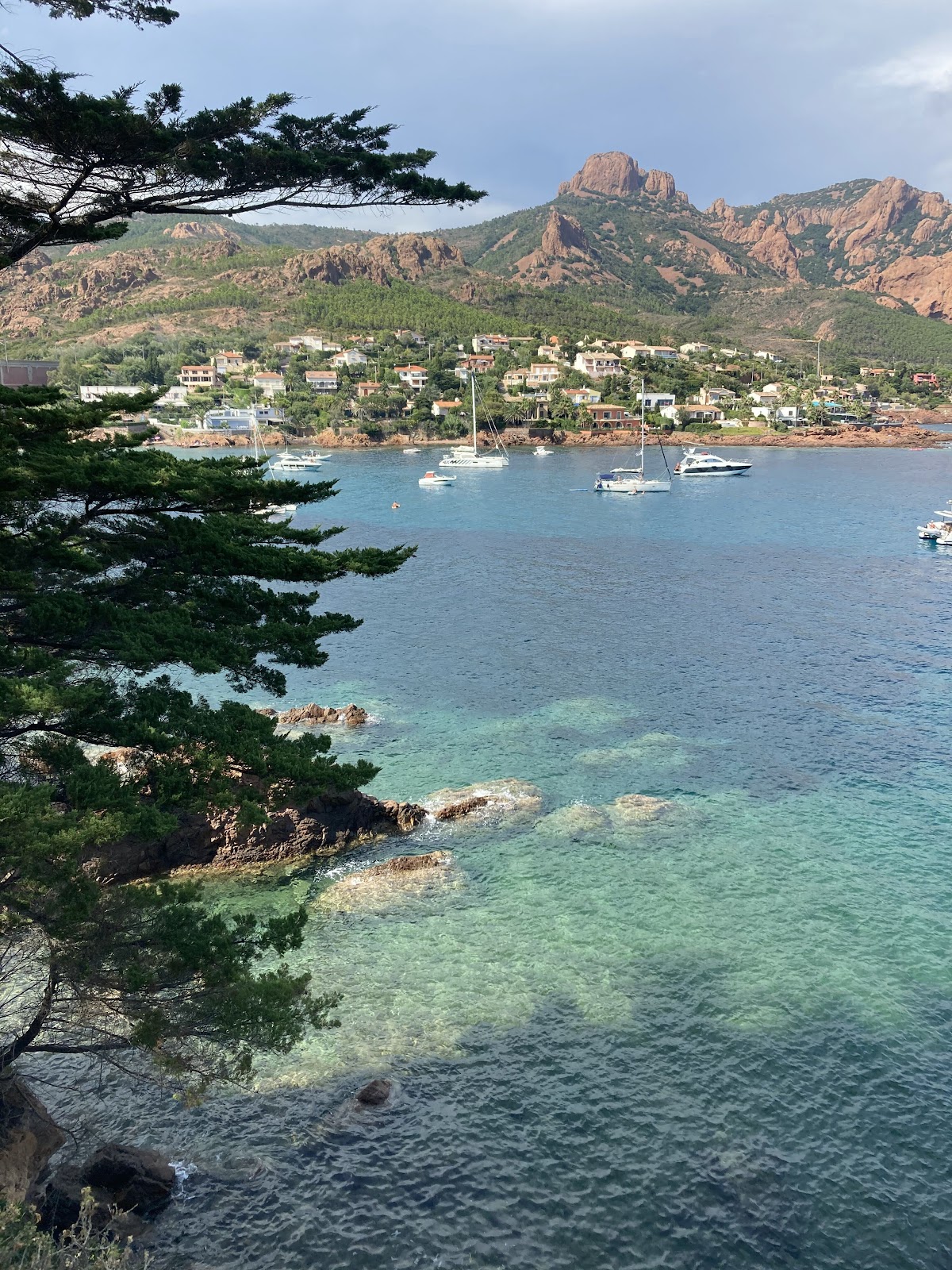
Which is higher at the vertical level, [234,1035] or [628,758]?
Answer: [234,1035]

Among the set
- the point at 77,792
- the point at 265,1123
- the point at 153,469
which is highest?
the point at 153,469

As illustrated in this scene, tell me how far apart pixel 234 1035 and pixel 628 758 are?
1785 centimetres

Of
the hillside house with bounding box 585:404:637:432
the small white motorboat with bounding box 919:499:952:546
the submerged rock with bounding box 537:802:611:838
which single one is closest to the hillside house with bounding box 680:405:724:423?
the hillside house with bounding box 585:404:637:432

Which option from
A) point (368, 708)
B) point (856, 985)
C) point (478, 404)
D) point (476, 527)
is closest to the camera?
point (856, 985)

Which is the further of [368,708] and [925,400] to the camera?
[925,400]

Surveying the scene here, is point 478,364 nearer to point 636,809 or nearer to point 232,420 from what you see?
point 232,420

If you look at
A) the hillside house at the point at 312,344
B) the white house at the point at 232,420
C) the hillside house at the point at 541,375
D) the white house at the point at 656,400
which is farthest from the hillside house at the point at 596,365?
the white house at the point at 232,420

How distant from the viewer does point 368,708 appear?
3105 centimetres

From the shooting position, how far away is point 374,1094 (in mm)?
13641

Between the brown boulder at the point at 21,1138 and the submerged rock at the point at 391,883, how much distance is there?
8.04 meters

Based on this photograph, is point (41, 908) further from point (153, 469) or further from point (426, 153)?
point (426, 153)

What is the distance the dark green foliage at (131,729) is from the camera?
9.70m

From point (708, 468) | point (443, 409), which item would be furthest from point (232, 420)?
point (708, 468)

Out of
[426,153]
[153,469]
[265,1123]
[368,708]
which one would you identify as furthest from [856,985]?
[368,708]
